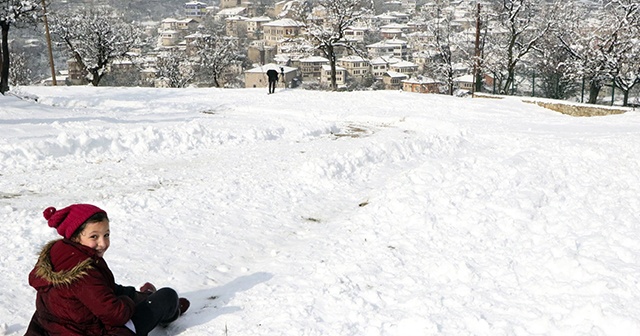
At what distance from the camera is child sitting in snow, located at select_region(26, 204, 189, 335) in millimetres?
3986

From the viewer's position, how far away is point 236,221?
8.42 m

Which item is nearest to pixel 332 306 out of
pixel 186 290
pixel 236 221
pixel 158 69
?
pixel 186 290

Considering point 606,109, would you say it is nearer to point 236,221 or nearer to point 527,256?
point 527,256

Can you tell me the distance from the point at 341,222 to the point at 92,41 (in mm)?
36694

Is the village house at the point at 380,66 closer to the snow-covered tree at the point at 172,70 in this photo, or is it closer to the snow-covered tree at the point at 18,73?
the snow-covered tree at the point at 172,70

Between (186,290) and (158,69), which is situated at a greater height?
(158,69)

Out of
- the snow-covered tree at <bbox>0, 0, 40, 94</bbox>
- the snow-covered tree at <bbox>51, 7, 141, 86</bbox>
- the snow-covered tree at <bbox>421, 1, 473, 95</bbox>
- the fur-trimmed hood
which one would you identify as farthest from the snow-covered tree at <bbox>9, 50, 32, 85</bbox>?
the fur-trimmed hood

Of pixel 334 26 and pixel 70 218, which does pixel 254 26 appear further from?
pixel 70 218

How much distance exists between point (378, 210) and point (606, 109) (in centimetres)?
1946

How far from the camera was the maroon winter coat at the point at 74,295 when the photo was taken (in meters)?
3.99

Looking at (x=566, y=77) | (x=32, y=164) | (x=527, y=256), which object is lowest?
(x=527, y=256)

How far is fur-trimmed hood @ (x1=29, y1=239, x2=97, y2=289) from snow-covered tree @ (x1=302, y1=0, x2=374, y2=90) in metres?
30.7

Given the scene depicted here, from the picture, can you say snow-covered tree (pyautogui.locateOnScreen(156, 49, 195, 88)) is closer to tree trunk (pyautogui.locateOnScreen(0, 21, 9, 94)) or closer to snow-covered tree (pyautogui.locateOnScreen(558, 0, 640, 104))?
tree trunk (pyautogui.locateOnScreen(0, 21, 9, 94))

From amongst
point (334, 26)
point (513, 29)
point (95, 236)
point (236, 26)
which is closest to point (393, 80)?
point (334, 26)
